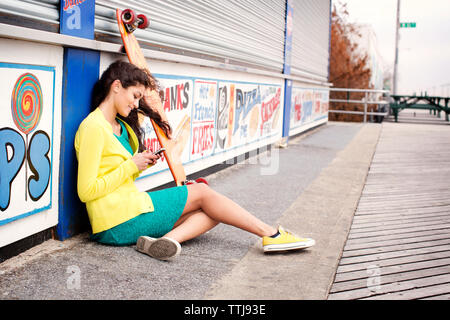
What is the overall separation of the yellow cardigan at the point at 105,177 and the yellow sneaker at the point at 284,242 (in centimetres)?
77

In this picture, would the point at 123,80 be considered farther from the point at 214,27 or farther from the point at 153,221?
the point at 214,27

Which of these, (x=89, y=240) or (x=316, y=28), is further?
(x=316, y=28)


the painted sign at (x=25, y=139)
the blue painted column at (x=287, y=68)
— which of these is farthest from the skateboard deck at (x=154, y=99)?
the blue painted column at (x=287, y=68)

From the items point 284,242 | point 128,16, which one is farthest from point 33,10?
point 284,242

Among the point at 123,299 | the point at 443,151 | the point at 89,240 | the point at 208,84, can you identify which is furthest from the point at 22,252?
the point at 443,151

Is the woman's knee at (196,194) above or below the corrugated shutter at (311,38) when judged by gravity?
below

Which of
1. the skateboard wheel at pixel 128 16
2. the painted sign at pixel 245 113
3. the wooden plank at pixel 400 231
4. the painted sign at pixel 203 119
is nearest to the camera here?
the skateboard wheel at pixel 128 16

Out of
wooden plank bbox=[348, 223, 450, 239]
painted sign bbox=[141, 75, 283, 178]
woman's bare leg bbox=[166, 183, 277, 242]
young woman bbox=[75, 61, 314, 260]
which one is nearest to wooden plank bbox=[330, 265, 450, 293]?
young woman bbox=[75, 61, 314, 260]

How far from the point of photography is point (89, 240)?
11.8ft

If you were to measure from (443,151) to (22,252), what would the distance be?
8399mm

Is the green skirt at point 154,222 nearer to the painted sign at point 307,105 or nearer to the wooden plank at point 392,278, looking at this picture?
the wooden plank at point 392,278

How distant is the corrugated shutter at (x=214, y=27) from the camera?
4.48 meters

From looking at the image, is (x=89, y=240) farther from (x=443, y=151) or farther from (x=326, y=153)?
(x=443, y=151)

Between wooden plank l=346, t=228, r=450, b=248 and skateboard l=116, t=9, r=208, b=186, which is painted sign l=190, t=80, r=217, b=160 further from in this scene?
wooden plank l=346, t=228, r=450, b=248
